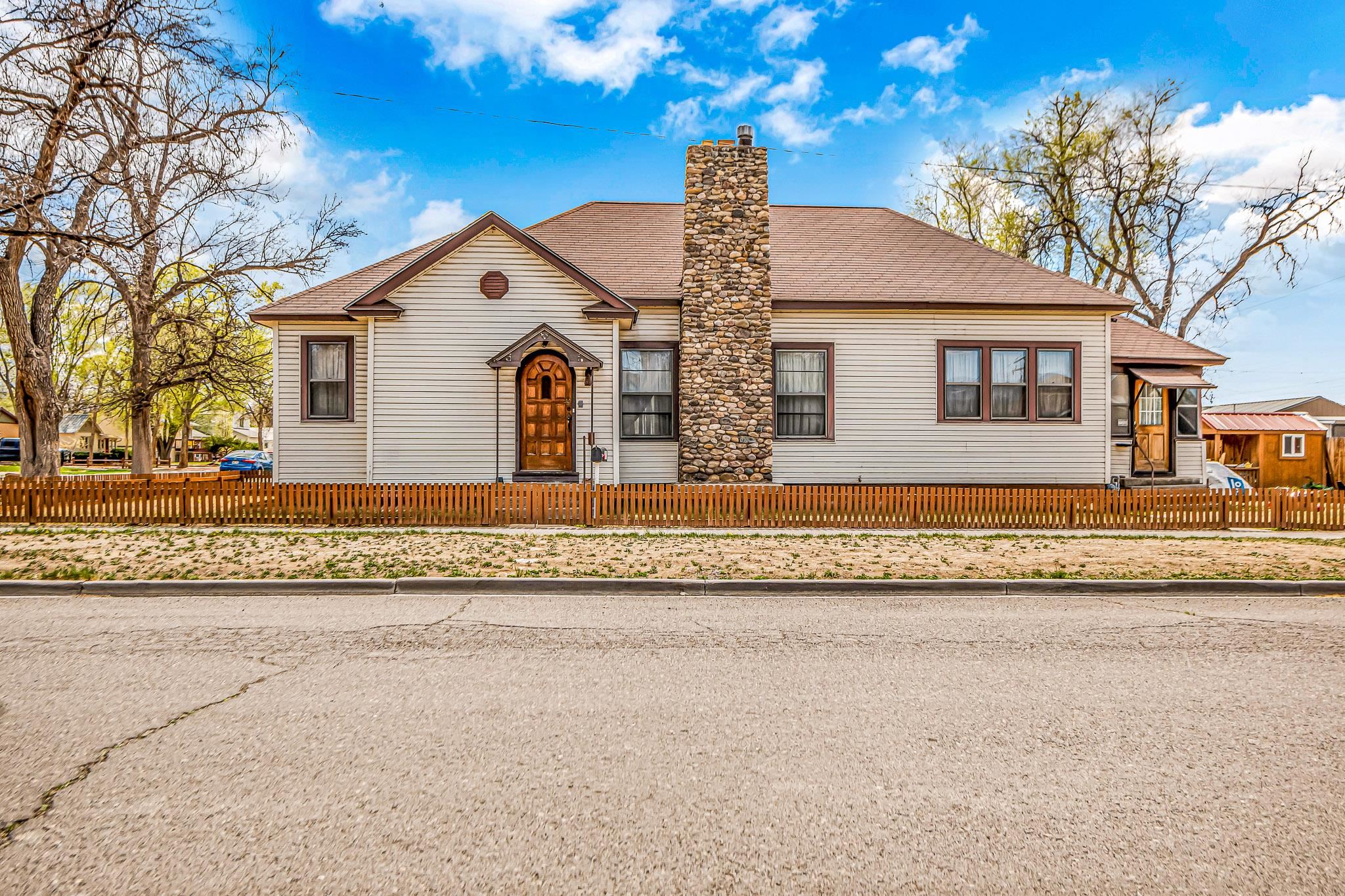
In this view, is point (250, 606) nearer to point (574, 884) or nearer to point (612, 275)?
point (574, 884)

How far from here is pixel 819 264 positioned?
19469mm

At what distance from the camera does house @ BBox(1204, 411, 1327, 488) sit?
28.1 m

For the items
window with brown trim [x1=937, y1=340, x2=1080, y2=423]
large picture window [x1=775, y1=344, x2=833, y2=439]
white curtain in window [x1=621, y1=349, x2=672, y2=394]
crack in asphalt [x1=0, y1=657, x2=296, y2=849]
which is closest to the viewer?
crack in asphalt [x1=0, y1=657, x2=296, y2=849]

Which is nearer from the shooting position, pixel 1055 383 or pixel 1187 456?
pixel 1055 383

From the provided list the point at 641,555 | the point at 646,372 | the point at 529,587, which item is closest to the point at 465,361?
the point at 646,372

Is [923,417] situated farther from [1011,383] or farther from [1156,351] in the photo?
[1156,351]

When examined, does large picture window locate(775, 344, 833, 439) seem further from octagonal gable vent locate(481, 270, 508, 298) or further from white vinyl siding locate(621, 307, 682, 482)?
octagonal gable vent locate(481, 270, 508, 298)

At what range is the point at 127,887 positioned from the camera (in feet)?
9.47

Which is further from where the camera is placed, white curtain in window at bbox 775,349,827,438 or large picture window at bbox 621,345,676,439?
white curtain in window at bbox 775,349,827,438

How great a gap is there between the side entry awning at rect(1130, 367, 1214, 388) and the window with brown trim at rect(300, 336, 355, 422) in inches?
758

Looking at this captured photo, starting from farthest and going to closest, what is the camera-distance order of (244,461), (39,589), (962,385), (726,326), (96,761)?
(244,461), (962,385), (726,326), (39,589), (96,761)

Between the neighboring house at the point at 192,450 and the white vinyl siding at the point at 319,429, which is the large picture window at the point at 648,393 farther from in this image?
the neighboring house at the point at 192,450

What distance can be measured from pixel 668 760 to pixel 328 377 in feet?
52.9

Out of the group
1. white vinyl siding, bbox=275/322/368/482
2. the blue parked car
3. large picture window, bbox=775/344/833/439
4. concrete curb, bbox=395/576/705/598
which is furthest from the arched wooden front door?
the blue parked car
